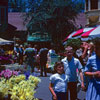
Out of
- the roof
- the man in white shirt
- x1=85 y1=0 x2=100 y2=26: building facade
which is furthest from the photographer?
the roof

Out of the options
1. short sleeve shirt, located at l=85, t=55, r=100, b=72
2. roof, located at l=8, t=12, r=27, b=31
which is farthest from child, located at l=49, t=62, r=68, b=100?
roof, located at l=8, t=12, r=27, b=31

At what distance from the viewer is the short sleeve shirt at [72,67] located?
6895 millimetres

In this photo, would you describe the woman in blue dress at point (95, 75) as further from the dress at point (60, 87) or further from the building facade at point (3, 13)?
the building facade at point (3, 13)

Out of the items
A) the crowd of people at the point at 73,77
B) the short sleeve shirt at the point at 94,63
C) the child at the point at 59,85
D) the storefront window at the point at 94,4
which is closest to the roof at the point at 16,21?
the storefront window at the point at 94,4

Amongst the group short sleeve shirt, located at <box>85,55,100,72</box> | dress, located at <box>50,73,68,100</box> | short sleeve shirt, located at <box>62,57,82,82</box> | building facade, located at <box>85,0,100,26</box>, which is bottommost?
dress, located at <box>50,73,68,100</box>

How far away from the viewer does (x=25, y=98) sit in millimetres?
5102

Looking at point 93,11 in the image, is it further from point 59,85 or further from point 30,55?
point 59,85

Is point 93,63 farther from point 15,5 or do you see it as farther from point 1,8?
point 15,5

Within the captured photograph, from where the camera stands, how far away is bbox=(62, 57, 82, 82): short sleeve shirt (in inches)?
271

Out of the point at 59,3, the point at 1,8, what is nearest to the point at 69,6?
the point at 59,3

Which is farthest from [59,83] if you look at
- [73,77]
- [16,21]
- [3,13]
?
[16,21]

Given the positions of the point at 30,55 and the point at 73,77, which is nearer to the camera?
the point at 73,77

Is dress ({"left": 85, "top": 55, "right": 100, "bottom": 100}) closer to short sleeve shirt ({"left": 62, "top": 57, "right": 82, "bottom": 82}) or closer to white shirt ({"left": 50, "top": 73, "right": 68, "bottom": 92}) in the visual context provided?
white shirt ({"left": 50, "top": 73, "right": 68, "bottom": 92})

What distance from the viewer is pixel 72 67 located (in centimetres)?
693
